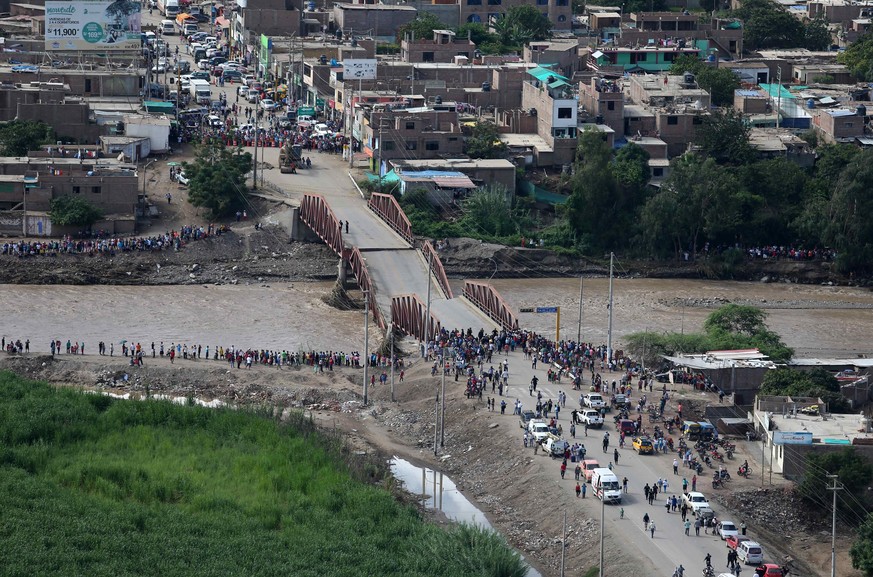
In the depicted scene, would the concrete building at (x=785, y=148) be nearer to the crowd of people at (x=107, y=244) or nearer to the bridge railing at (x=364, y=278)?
the bridge railing at (x=364, y=278)

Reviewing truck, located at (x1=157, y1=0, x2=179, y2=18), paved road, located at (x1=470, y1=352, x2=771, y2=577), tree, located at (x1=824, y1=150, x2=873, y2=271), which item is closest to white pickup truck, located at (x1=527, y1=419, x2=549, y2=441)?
paved road, located at (x1=470, y1=352, x2=771, y2=577)

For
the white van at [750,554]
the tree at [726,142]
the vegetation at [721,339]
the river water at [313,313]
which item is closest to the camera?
the white van at [750,554]

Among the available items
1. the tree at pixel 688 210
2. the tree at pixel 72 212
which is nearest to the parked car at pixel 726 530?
the tree at pixel 688 210

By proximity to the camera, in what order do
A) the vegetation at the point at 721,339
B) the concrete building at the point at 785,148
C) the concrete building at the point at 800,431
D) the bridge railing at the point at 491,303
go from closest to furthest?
the concrete building at the point at 800,431, the vegetation at the point at 721,339, the bridge railing at the point at 491,303, the concrete building at the point at 785,148

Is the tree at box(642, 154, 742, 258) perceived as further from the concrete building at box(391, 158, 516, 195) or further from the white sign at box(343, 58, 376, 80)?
the white sign at box(343, 58, 376, 80)

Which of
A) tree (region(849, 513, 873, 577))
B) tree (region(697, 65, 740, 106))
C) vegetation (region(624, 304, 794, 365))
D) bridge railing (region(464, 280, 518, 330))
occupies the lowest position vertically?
tree (region(849, 513, 873, 577))

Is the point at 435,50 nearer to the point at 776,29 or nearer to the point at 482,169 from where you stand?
the point at 482,169

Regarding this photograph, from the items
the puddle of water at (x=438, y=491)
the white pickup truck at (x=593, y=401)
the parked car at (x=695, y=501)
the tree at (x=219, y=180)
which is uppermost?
the tree at (x=219, y=180)

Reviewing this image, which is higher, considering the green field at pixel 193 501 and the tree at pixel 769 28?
the tree at pixel 769 28

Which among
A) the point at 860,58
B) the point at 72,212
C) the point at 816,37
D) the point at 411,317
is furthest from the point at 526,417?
the point at 816,37
